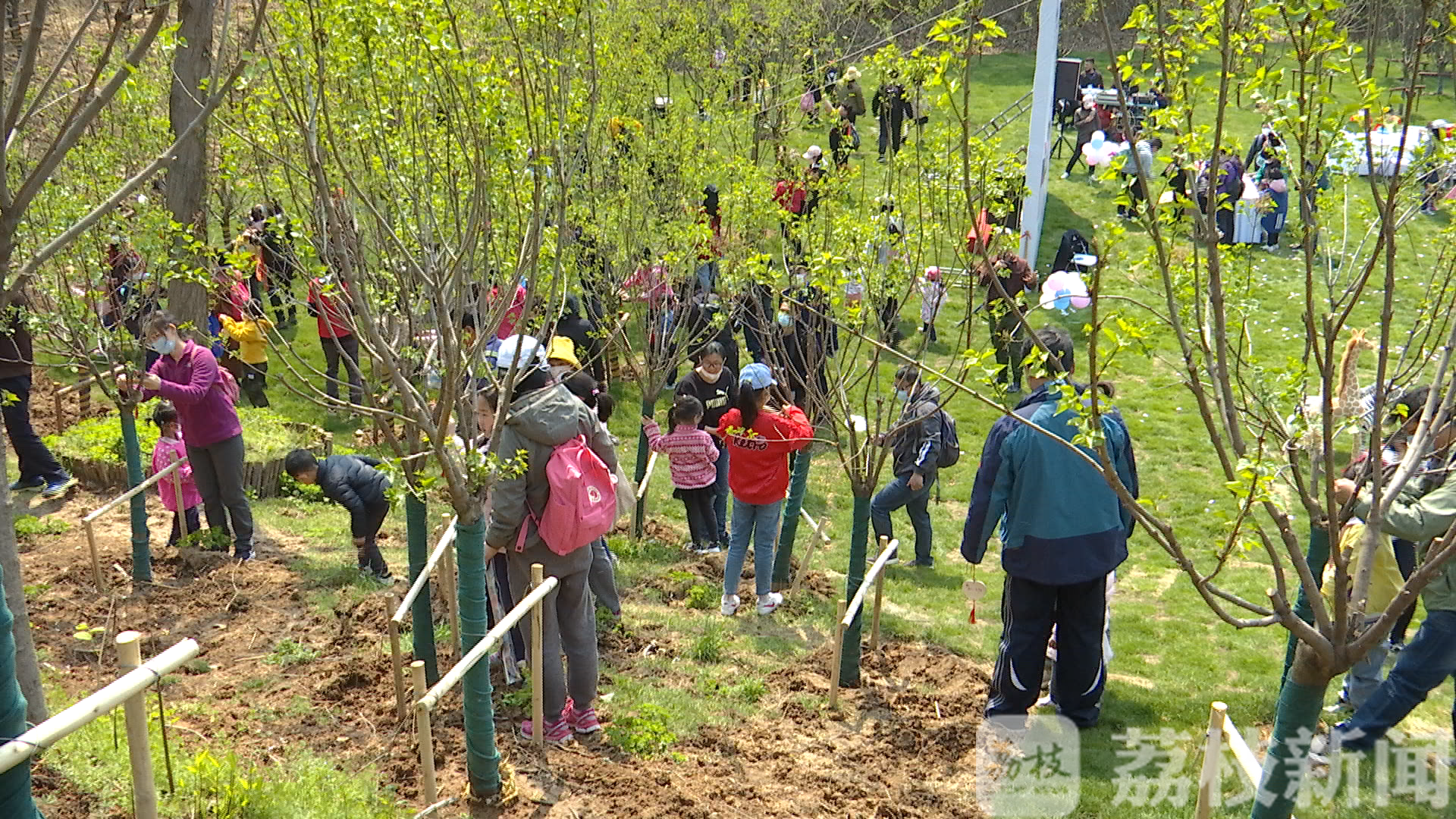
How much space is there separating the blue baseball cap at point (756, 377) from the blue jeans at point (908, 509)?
1.85 metres

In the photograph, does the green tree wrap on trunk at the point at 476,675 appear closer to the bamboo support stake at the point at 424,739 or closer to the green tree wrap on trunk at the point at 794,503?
the bamboo support stake at the point at 424,739

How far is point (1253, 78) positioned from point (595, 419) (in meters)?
3.57

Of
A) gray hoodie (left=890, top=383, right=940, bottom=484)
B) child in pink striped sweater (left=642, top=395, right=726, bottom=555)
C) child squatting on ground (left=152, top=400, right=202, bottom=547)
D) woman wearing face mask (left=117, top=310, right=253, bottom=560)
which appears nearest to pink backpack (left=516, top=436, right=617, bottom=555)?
child in pink striped sweater (left=642, top=395, right=726, bottom=555)

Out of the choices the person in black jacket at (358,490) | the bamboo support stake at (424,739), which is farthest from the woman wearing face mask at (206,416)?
the bamboo support stake at (424,739)

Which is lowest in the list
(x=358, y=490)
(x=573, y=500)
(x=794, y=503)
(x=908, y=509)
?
(x=908, y=509)

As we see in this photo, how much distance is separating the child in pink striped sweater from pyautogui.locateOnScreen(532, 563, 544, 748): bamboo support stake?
10.5ft

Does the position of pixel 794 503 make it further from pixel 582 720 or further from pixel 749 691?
pixel 582 720

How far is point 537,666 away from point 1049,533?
2.52 m

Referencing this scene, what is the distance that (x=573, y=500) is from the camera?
575 centimetres

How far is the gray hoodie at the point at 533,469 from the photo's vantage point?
5.64m

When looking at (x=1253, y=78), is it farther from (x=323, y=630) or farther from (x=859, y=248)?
(x=323, y=630)

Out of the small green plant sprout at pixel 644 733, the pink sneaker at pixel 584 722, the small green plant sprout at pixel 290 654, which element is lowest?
the small green plant sprout at pixel 644 733

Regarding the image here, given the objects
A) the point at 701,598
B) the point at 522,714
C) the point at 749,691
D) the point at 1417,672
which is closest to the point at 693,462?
the point at 701,598

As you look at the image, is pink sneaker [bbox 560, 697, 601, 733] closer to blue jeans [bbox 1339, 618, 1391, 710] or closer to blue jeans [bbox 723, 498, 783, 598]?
blue jeans [bbox 723, 498, 783, 598]
